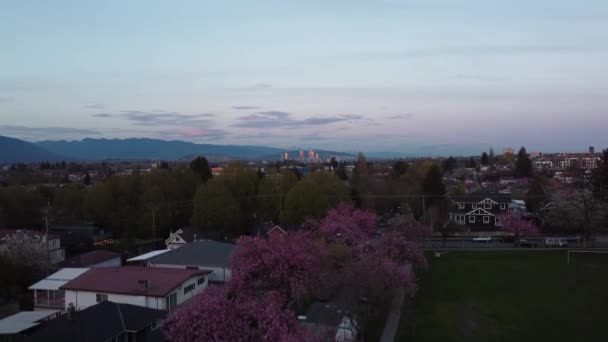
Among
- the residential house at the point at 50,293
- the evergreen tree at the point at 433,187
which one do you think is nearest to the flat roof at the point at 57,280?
the residential house at the point at 50,293

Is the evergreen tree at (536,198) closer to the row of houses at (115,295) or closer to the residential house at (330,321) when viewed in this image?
the row of houses at (115,295)

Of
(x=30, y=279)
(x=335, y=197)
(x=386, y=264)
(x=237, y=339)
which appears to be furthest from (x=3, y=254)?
(x=335, y=197)

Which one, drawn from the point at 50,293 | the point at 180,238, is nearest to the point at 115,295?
the point at 50,293

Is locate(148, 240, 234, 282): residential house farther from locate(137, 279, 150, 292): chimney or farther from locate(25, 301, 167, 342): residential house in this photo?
locate(25, 301, 167, 342): residential house

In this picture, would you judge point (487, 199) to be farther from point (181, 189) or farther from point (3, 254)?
point (3, 254)

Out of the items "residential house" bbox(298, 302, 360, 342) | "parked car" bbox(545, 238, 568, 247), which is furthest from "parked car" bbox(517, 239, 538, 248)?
"residential house" bbox(298, 302, 360, 342)

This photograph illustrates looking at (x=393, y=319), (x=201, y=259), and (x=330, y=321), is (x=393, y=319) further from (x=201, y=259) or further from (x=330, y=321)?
(x=201, y=259)

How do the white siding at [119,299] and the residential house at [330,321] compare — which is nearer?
the residential house at [330,321]
